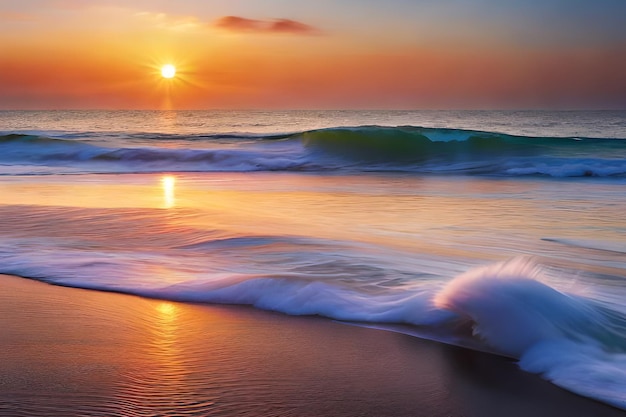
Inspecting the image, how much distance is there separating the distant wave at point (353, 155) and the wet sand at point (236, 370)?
12564mm

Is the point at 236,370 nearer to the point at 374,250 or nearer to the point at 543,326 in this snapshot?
the point at 543,326

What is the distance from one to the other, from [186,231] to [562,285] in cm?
348

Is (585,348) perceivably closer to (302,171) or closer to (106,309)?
(106,309)

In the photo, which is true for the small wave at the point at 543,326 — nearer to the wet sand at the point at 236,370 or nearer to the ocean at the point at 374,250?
the ocean at the point at 374,250

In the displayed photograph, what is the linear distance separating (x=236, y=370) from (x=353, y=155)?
18.1 m

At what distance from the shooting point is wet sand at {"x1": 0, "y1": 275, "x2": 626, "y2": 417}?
2.72 metres

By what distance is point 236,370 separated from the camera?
310 cm

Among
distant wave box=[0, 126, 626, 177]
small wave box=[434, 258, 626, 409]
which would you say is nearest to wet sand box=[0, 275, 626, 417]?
small wave box=[434, 258, 626, 409]

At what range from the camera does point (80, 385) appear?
114 inches

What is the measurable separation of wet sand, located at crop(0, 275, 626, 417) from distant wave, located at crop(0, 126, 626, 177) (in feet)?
41.2

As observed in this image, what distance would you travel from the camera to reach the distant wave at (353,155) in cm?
1769

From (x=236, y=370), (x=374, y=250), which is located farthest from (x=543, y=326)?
(x=374, y=250)

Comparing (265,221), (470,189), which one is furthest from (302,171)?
(265,221)

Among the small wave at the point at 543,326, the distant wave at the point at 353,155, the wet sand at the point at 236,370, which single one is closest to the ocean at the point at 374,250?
the small wave at the point at 543,326
